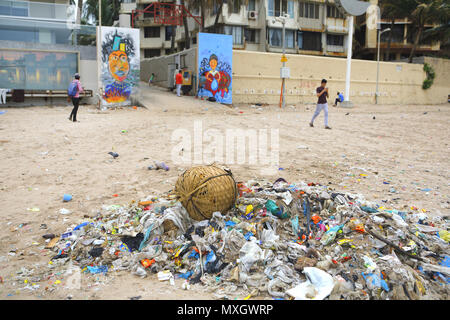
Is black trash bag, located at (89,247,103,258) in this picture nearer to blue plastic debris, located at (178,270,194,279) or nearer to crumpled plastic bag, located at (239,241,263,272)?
blue plastic debris, located at (178,270,194,279)

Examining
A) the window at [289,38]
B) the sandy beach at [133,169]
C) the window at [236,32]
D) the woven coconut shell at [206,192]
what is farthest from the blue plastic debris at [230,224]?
the window at [289,38]

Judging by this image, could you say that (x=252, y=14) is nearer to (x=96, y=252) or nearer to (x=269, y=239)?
(x=269, y=239)

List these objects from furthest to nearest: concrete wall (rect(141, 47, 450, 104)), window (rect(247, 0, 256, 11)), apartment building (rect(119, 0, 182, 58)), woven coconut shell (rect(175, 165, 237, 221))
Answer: apartment building (rect(119, 0, 182, 58)) → window (rect(247, 0, 256, 11)) → concrete wall (rect(141, 47, 450, 104)) → woven coconut shell (rect(175, 165, 237, 221))

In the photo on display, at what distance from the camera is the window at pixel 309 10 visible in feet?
112

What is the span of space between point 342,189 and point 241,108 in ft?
43.6

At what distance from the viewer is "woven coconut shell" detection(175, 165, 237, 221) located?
4242 millimetres

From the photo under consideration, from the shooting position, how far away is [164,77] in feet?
83.2

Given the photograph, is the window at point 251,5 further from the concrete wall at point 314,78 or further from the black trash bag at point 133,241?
the black trash bag at point 133,241

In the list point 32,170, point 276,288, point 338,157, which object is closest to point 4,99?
point 32,170

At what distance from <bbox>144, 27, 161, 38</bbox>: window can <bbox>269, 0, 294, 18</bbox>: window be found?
45.3ft

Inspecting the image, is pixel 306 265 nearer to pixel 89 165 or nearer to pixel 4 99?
pixel 89 165

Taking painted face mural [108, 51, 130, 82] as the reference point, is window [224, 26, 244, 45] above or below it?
above

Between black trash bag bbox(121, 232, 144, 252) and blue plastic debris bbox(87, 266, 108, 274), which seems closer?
blue plastic debris bbox(87, 266, 108, 274)

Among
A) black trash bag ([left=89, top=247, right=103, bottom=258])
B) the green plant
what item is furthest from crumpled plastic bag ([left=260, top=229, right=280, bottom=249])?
the green plant
